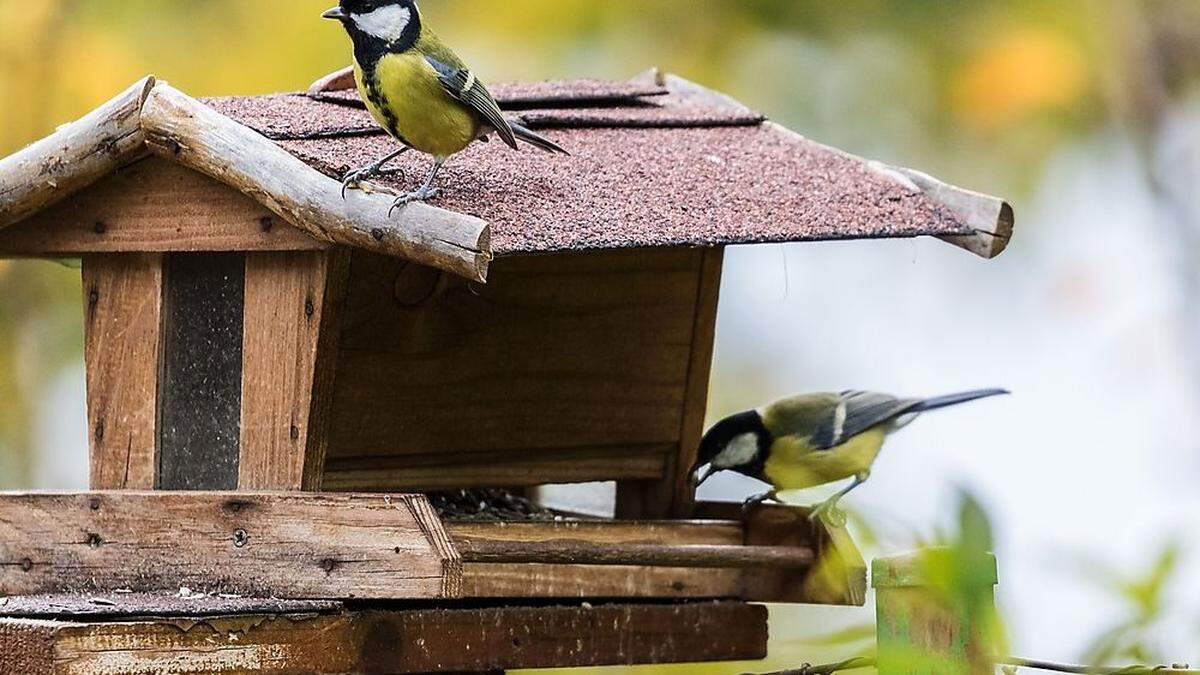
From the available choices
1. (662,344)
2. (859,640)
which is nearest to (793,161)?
(662,344)

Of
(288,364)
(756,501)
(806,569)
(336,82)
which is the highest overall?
(336,82)

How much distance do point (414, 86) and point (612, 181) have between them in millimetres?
425

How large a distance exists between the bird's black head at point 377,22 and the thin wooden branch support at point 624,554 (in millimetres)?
916

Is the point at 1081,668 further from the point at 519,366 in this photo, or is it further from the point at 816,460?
the point at 816,460

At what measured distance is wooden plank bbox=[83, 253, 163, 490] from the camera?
3008 mm

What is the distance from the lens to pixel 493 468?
3408mm

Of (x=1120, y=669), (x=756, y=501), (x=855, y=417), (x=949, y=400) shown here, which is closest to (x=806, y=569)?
(x=756, y=501)

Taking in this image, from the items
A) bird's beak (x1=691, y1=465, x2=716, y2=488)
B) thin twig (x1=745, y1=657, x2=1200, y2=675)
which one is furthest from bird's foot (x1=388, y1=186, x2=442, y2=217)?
bird's beak (x1=691, y1=465, x2=716, y2=488)

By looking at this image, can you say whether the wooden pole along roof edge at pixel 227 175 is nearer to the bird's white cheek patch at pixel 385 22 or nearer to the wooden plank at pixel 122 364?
the wooden plank at pixel 122 364

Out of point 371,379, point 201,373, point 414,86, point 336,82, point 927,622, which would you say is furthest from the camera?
point 336,82

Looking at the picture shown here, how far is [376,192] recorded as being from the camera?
257 centimetres

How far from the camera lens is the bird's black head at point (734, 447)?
12.0ft

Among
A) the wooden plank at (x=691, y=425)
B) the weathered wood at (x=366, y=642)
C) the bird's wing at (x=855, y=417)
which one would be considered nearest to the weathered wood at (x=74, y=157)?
the weathered wood at (x=366, y=642)

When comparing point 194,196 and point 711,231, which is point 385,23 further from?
point 711,231
